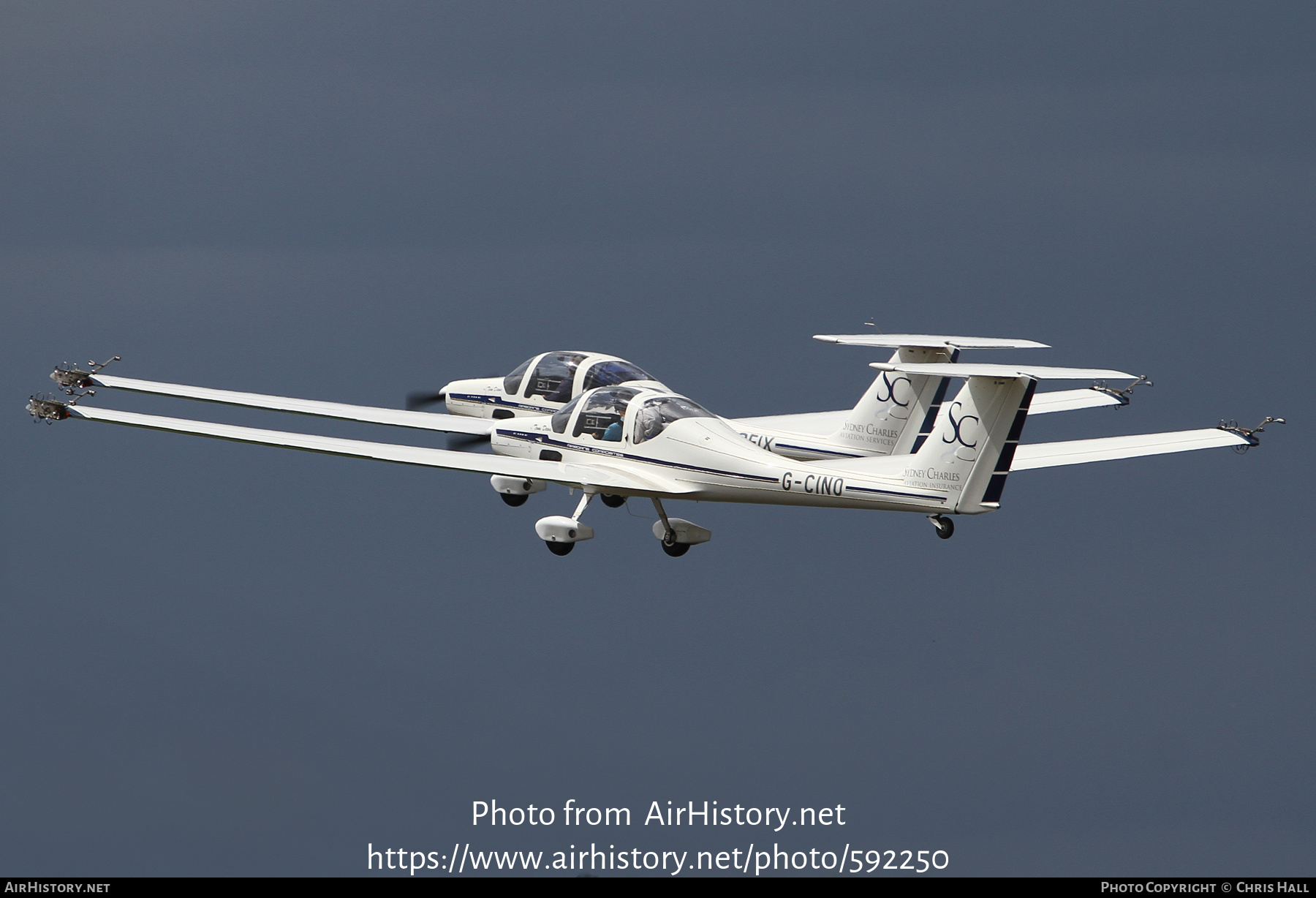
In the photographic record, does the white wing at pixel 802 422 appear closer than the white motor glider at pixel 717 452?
No

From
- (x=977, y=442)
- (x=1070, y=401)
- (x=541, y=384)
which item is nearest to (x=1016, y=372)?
(x=977, y=442)

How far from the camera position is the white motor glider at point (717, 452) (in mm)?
24594

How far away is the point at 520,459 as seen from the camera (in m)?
28.6

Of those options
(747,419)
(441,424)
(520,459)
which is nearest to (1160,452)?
(747,419)

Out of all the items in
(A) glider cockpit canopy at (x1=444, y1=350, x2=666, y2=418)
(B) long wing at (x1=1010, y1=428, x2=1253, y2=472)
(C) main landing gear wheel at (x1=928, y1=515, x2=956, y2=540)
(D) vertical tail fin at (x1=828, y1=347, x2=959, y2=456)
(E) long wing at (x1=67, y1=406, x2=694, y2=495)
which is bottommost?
(C) main landing gear wheel at (x1=928, y1=515, x2=956, y2=540)

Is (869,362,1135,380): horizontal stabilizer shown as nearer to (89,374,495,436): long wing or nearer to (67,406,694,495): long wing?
(67,406,694,495): long wing

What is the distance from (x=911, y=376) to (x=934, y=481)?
549cm

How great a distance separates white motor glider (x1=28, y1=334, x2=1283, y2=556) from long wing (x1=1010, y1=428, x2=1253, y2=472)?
3 cm

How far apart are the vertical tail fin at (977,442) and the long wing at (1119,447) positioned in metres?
3.24

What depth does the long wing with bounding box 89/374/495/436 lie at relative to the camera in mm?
32844

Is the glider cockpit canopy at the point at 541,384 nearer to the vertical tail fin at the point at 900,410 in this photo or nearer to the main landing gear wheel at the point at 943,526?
the vertical tail fin at the point at 900,410

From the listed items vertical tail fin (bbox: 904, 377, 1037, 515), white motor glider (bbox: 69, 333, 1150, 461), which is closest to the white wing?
white motor glider (bbox: 69, 333, 1150, 461)

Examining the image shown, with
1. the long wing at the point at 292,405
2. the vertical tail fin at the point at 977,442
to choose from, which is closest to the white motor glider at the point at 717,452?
the vertical tail fin at the point at 977,442

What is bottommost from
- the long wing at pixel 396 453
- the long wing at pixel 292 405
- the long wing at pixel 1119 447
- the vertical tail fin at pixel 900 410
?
the long wing at pixel 396 453
